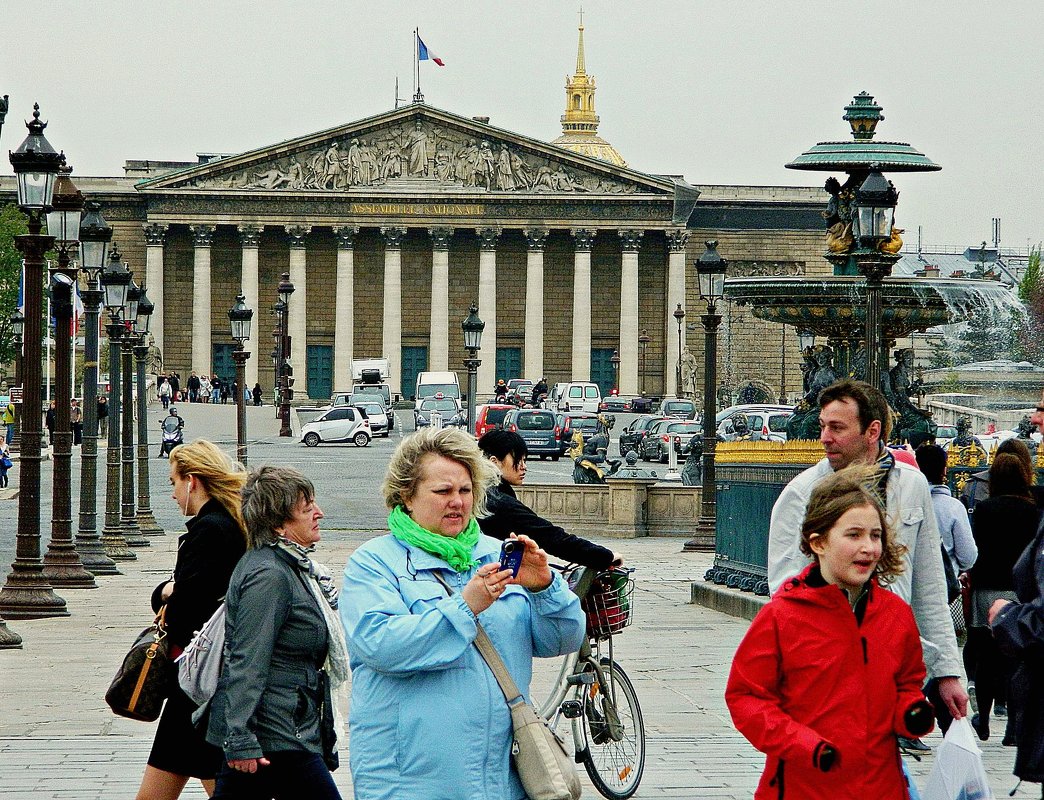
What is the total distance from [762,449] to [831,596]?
378 inches

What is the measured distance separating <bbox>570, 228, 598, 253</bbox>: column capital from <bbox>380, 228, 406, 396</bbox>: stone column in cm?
743

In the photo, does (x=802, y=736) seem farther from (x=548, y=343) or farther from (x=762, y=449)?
(x=548, y=343)

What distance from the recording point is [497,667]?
471cm

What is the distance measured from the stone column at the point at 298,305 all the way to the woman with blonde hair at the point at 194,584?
74141 mm

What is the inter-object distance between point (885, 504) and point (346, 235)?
249 feet

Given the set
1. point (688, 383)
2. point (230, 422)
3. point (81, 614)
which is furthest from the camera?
point (688, 383)

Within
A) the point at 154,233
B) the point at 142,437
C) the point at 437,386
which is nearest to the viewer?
the point at 142,437

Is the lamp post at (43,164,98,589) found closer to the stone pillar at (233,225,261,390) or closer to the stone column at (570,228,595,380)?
the stone pillar at (233,225,261,390)

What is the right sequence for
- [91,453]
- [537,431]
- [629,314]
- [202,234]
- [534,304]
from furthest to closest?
[534,304] < [629,314] < [202,234] < [537,431] < [91,453]

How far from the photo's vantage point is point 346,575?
16.0ft

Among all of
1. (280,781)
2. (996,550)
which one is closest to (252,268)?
(996,550)

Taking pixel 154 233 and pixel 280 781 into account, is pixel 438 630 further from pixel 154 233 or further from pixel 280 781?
pixel 154 233

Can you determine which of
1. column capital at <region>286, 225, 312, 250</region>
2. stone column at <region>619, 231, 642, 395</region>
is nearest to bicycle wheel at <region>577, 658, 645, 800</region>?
stone column at <region>619, 231, 642, 395</region>

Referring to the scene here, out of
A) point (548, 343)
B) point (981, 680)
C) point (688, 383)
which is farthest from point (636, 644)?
point (548, 343)
